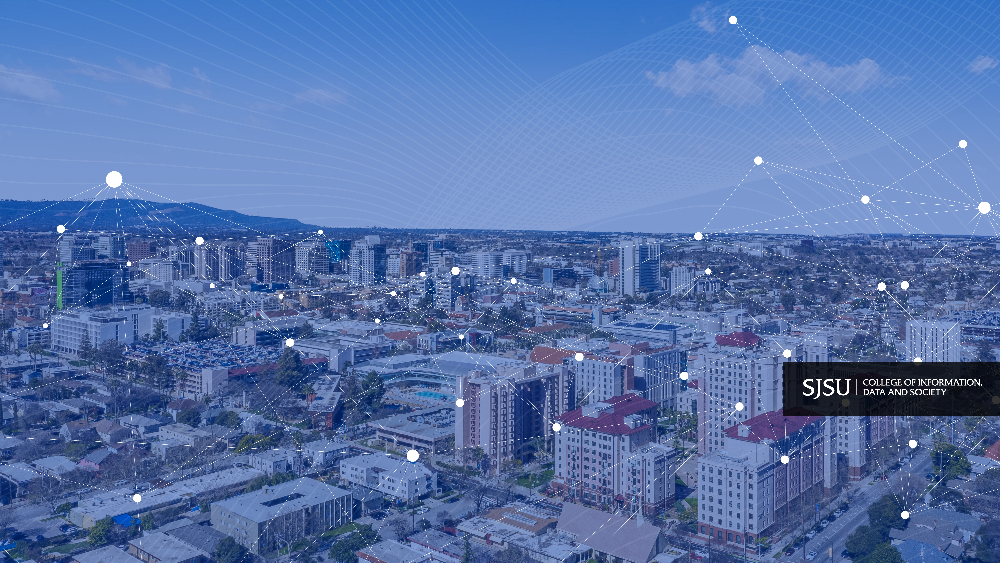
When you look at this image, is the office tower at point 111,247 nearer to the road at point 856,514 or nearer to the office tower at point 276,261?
the office tower at point 276,261

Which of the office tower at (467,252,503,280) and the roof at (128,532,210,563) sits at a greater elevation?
the office tower at (467,252,503,280)

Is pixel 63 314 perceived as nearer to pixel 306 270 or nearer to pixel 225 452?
pixel 306 270

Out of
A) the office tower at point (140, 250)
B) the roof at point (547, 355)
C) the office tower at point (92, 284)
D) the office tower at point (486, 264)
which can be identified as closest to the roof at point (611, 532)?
the roof at point (547, 355)

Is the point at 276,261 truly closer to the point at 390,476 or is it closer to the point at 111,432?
the point at 111,432

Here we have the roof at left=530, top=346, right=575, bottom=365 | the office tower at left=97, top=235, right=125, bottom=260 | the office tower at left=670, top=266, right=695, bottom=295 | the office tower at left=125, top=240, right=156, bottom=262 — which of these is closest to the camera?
the roof at left=530, top=346, right=575, bottom=365

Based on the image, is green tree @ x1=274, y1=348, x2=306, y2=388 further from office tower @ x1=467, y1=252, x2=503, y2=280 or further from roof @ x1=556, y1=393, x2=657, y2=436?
office tower @ x1=467, y1=252, x2=503, y2=280

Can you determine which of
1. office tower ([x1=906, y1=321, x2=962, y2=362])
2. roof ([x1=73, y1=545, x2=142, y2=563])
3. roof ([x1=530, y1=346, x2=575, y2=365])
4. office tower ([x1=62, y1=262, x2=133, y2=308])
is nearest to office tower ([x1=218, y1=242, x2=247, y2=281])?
office tower ([x1=62, y1=262, x2=133, y2=308])

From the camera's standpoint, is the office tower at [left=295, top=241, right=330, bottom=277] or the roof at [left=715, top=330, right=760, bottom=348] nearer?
the roof at [left=715, top=330, right=760, bottom=348]
